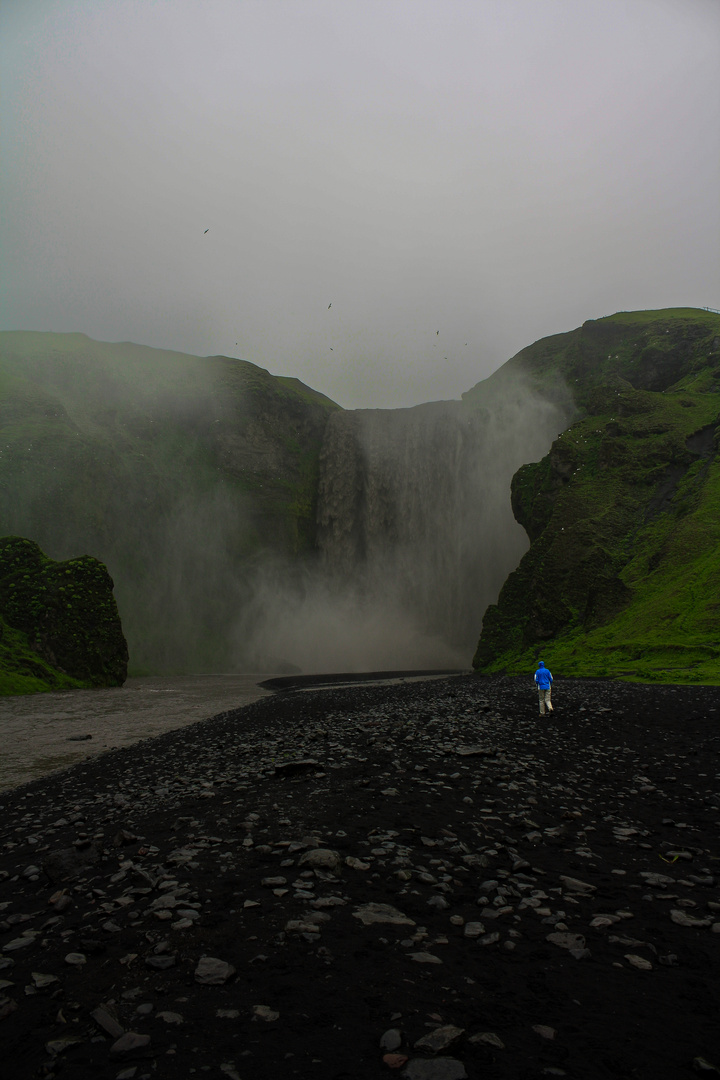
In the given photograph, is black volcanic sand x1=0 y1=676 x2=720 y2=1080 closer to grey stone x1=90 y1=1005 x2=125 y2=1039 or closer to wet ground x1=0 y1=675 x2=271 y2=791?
grey stone x1=90 y1=1005 x2=125 y2=1039

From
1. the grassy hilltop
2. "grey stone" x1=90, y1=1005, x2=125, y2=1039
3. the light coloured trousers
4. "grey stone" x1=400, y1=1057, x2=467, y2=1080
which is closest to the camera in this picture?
"grey stone" x1=400, y1=1057, x2=467, y2=1080

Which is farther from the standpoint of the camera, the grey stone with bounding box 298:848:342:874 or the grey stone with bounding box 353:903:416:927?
the grey stone with bounding box 298:848:342:874

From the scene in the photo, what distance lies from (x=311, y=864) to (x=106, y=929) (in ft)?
7.48

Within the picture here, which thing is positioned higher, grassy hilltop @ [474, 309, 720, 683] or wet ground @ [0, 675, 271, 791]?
grassy hilltop @ [474, 309, 720, 683]

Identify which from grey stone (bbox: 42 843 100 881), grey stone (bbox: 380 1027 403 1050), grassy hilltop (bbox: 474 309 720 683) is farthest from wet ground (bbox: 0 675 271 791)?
grassy hilltop (bbox: 474 309 720 683)

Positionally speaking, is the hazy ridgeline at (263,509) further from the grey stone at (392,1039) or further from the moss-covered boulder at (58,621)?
the grey stone at (392,1039)

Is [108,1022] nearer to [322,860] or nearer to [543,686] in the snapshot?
[322,860]

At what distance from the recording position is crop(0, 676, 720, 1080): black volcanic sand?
3572mm

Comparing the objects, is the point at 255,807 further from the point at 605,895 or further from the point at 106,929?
the point at 605,895

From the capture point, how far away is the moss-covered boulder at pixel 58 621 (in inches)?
1999

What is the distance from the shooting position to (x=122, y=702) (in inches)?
1535

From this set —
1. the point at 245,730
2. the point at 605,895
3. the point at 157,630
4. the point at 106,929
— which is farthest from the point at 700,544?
the point at 157,630

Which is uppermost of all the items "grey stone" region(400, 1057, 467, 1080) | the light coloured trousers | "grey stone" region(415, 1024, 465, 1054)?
"grey stone" region(400, 1057, 467, 1080)

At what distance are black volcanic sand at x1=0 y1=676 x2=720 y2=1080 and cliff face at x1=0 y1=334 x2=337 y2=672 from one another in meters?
84.1
